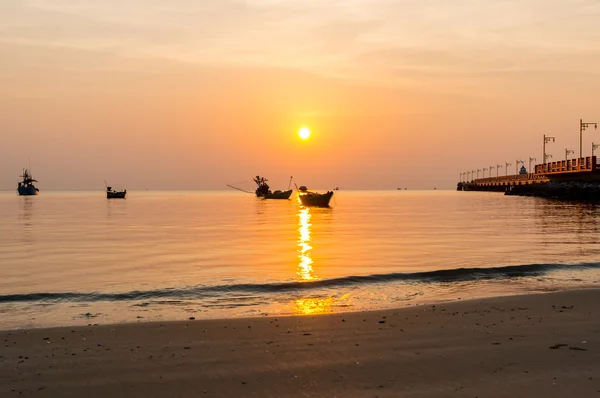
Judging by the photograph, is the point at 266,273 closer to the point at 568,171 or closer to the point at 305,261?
the point at 305,261

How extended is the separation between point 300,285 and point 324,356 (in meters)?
10.8

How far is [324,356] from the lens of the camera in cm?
988

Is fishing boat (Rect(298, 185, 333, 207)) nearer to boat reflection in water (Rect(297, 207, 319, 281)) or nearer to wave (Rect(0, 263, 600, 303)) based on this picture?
boat reflection in water (Rect(297, 207, 319, 281))

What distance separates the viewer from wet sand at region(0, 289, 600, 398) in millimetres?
8305

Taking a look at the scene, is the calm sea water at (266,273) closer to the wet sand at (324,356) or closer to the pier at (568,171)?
the wet sand at (324,356)

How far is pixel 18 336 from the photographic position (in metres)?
11.8

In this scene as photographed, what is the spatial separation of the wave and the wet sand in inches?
238

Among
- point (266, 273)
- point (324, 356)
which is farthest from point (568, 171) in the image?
point (324, 356)

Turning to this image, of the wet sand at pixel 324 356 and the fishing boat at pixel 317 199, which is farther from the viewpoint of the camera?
the fishing boat at pixel 317 199

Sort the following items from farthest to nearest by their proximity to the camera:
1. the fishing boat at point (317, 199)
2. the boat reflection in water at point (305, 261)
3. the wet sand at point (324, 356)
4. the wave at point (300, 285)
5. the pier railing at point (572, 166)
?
the fishing boat at point (317, 199), the pier railing at point (572, 166), the boat reflection in water at point (305, 261), the wave at point (300, 285), the wet sand at point (324, 356)

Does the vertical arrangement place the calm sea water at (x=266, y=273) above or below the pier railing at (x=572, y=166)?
below

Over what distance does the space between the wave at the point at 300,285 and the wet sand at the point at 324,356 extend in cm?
604

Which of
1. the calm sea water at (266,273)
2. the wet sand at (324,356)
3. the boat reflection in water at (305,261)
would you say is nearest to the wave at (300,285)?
the calm sea water at (266,273)

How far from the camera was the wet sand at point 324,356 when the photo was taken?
8.30m
